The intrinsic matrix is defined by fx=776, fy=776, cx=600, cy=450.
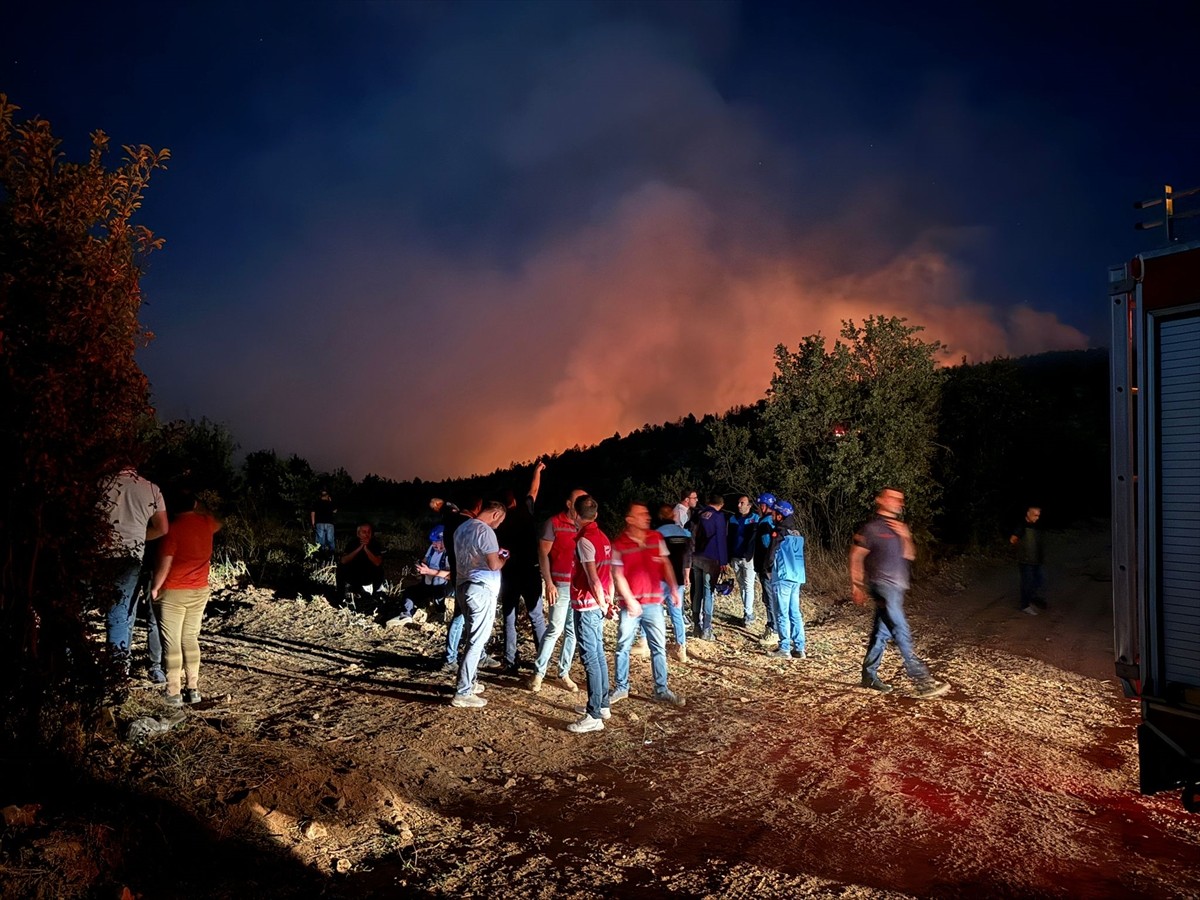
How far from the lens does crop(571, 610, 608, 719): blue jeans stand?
6.84 meters

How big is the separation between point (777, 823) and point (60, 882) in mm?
3943

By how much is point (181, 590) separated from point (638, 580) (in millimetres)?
4031

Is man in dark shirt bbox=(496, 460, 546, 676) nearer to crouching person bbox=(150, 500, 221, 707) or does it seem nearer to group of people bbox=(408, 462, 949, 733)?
group of people bbox=(408, 462, 949, 733)

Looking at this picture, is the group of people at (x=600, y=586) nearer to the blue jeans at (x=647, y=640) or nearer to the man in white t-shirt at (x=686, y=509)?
the blue jeans at (x=647, y=640)

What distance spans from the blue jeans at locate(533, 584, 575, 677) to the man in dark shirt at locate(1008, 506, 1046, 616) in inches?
354

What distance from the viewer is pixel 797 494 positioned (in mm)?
18453

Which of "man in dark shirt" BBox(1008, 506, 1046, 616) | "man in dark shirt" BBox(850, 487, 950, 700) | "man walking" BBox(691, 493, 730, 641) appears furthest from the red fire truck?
"man in dark shirt" BBox(1008, 506, 1046, 616)

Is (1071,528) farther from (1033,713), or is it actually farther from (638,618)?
(638,618)

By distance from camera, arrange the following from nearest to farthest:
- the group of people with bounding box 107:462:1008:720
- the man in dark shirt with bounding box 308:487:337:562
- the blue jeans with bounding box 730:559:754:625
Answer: the group of people with bounding box 107:462:1008:720 → the blue jeans with bounding box 730:559:754:625 → the man in dark shirt with bounding box 308:487:337:562

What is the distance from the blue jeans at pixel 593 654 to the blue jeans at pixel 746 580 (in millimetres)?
5138

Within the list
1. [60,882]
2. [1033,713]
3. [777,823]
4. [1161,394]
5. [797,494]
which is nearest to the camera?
[60,882]

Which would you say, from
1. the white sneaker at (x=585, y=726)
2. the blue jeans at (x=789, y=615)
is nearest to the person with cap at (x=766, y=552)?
the blue jeans at (x=789, y=615)

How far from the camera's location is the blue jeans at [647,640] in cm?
751

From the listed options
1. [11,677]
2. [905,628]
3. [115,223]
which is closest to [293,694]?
[11,677]
